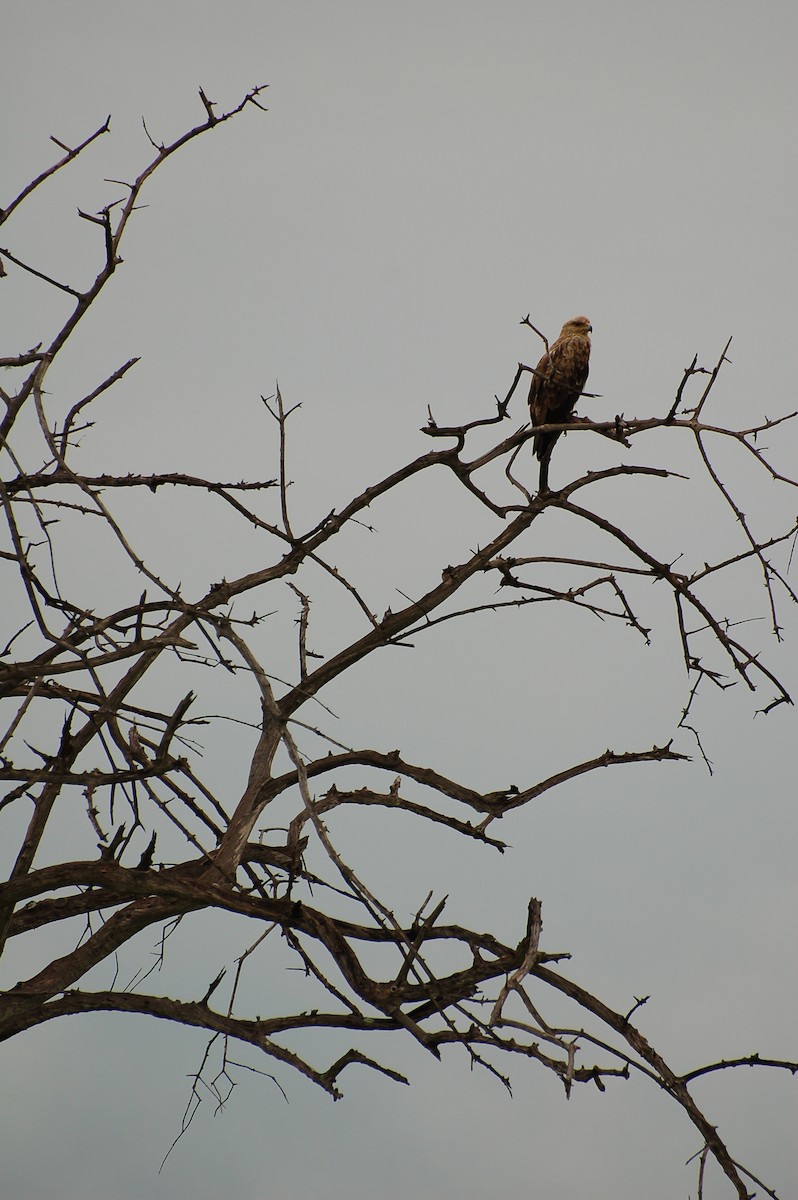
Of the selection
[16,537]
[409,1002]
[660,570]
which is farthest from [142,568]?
[660,570]

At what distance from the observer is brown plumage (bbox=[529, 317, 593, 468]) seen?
5453 millimetres

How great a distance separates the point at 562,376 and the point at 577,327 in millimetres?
468

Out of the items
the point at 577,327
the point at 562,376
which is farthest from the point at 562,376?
the point at 577,327

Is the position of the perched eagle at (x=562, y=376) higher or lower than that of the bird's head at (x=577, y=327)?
lower

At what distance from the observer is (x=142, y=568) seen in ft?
7.06

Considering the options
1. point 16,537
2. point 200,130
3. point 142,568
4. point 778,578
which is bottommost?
point 142,568

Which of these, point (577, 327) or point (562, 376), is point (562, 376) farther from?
point (577, 327)

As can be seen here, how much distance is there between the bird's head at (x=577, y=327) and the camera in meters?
5.84

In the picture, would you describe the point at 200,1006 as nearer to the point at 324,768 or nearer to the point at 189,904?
the point at 189,904

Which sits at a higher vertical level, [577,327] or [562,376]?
[577,327]

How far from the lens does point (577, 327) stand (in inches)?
231

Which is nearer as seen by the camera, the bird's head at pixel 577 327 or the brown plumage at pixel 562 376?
the brown plumage at pixel 562 376

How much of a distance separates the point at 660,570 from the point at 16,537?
6.83 feet

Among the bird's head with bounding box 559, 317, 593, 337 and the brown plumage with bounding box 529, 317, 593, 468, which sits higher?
the bird's head with bounding box 559, 317, 593, 337
